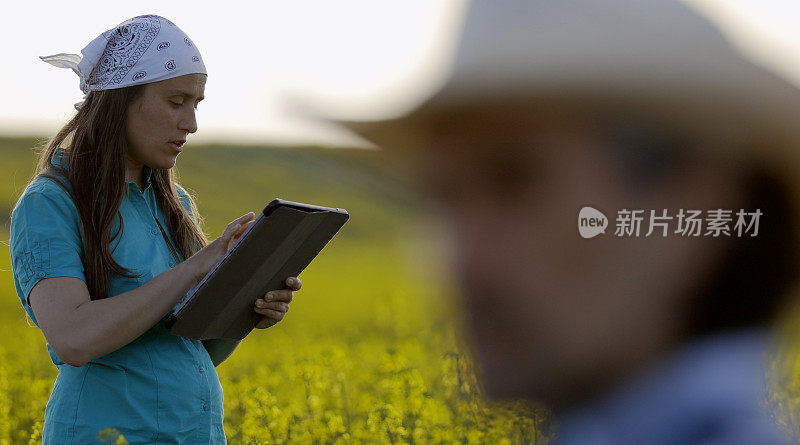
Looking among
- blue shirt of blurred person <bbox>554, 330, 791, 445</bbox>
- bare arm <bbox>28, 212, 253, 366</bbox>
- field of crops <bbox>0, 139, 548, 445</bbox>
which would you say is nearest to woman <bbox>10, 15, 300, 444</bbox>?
bare arm <bbox>28, 212, 253, 366</bbox>

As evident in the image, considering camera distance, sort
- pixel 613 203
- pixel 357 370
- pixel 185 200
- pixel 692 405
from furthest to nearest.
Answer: pixel 357 370
pixel 692 405
pixel 613 203
pixel 185 200

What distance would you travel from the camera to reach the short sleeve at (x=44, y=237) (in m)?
1.54

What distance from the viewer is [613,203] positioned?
421cm

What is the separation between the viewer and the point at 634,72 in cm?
432

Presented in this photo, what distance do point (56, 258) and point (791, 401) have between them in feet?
13.6

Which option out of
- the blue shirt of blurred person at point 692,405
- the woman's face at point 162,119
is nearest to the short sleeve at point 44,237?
the woman's face at point 162,119

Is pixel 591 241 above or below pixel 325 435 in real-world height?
above

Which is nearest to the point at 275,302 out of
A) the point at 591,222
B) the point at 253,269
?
the point at 253,269

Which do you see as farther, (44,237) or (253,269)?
(253,269)

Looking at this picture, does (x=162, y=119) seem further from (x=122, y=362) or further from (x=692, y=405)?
(x=692, y=405)

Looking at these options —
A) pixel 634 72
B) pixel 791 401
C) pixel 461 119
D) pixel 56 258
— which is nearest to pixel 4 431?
pixel 461 119

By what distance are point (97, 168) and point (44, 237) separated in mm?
177

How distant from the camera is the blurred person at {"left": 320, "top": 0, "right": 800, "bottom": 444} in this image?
423 centimetres

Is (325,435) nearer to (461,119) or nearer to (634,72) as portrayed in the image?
(461,119)
